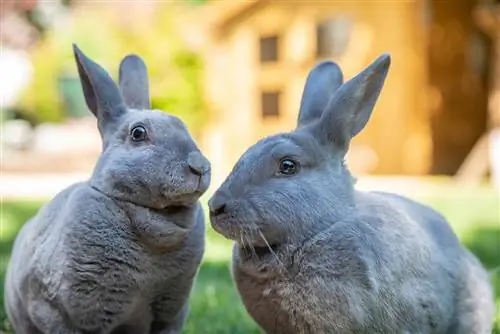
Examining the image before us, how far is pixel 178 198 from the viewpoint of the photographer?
258 cm

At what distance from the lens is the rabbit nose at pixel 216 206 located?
2.43m

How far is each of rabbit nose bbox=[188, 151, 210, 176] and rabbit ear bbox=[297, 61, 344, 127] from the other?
0.35 meters

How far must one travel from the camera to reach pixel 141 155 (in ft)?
8.54

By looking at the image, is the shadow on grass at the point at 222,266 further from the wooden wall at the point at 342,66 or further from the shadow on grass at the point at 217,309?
the wooden wall at the point at 342,66

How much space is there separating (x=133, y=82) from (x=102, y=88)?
287 millimetres

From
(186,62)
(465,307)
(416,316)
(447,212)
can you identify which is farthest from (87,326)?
(186,62)

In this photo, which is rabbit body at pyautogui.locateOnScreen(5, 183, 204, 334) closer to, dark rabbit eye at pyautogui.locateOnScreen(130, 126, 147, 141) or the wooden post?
dark rabbit eye at pyautogui.locateOnScreen(130, 126, 147, 141)

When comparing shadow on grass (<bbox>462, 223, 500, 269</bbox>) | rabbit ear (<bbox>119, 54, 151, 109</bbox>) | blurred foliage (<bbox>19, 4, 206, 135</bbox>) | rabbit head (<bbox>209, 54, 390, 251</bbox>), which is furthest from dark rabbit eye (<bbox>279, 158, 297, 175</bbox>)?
blurred foliage (<bbox>19, 4, 206, 135</bbox>)

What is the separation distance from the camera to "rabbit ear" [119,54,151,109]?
3055mm

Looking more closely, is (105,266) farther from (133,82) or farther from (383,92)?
(383,92)

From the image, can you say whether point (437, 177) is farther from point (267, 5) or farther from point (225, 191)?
point (225, 191)

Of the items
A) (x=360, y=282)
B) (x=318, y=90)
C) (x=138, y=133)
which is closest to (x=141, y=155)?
(x=138, y=133)

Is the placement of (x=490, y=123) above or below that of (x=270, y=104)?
below

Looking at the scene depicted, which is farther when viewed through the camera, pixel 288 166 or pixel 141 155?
pixel 141 155
